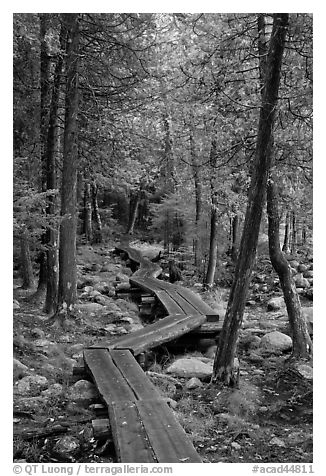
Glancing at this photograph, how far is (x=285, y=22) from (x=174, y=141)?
4990mm

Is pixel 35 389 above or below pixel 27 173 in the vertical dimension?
below

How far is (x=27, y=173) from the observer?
7.96 m

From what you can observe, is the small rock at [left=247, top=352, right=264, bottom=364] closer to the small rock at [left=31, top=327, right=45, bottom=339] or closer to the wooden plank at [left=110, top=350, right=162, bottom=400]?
the wooden plank at [left=110, top=350, right=162, bottom=400]

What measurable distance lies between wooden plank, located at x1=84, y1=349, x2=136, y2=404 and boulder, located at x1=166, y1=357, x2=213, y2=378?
97 centimetres

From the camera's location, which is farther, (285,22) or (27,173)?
(27,173)

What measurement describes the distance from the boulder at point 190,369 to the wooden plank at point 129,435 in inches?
68.6

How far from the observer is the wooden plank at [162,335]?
19.4ft

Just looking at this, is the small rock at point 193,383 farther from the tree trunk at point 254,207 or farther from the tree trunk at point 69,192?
the tree trunk at point 69,192

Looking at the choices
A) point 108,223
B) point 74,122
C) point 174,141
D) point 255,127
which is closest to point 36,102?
point 74,122

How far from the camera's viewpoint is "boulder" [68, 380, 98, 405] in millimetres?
4719

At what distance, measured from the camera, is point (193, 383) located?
539 centimetres

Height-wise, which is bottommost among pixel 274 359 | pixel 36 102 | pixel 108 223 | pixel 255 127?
pixel 274 359

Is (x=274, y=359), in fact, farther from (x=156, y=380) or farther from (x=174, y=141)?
(x=174, y=141)

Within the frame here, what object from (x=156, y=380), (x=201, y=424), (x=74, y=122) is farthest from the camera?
(x=74, y=122)
